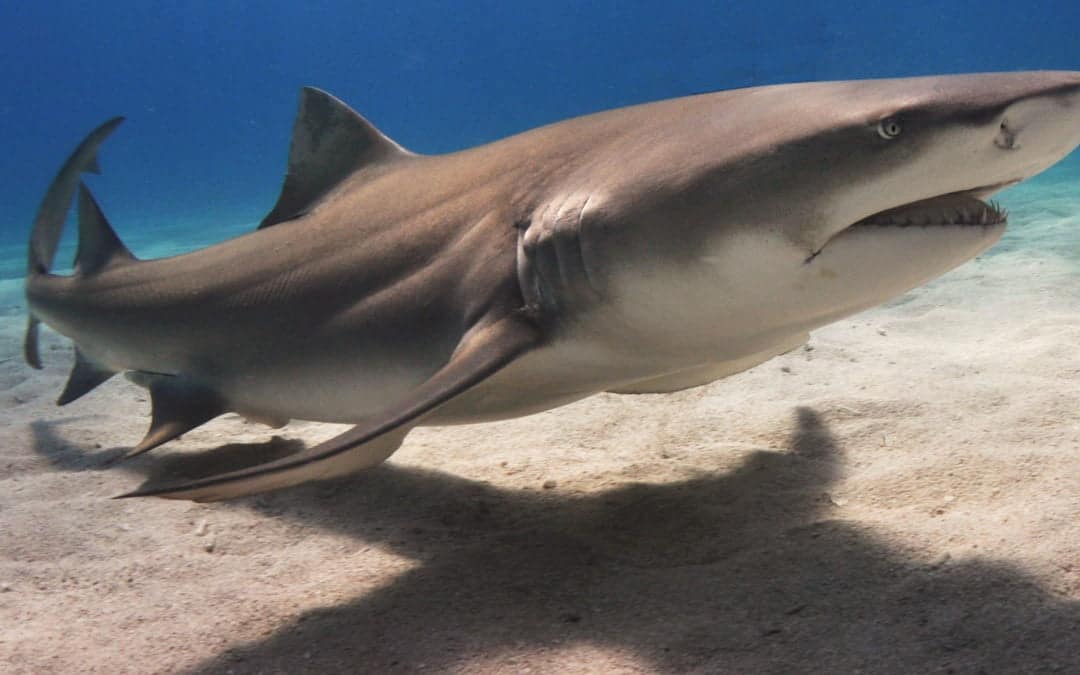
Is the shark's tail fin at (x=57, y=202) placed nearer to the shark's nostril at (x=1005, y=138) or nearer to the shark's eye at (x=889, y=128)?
the shark's eye at (x=889, y=128)

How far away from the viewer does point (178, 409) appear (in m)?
3.71

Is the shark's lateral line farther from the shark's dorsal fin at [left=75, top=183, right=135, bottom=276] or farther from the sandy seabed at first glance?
the sandy seabed

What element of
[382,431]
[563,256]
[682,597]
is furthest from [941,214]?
[382,431]

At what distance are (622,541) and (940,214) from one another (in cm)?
138

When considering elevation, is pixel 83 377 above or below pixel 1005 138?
below

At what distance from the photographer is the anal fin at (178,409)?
361cm

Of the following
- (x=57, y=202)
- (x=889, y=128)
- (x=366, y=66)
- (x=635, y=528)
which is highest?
(x=366, y=66)

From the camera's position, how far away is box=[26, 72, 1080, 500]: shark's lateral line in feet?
6.02

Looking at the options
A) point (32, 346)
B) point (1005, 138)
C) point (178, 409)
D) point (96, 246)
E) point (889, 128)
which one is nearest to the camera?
point (1005, 138)

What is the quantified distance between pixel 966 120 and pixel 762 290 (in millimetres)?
628

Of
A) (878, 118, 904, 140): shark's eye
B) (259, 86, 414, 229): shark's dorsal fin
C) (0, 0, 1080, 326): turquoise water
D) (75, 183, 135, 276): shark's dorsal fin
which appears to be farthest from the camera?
(0, 0, 1080, 326): turquoise water

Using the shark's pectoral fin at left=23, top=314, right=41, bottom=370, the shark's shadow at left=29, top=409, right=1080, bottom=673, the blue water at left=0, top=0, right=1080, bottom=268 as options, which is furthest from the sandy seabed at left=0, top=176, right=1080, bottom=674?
the blue water at left=0, top=0, right=1080, bottom=268

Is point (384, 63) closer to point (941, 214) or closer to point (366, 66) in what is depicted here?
point (366, 66)

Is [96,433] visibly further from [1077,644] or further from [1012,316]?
[1012,316]
